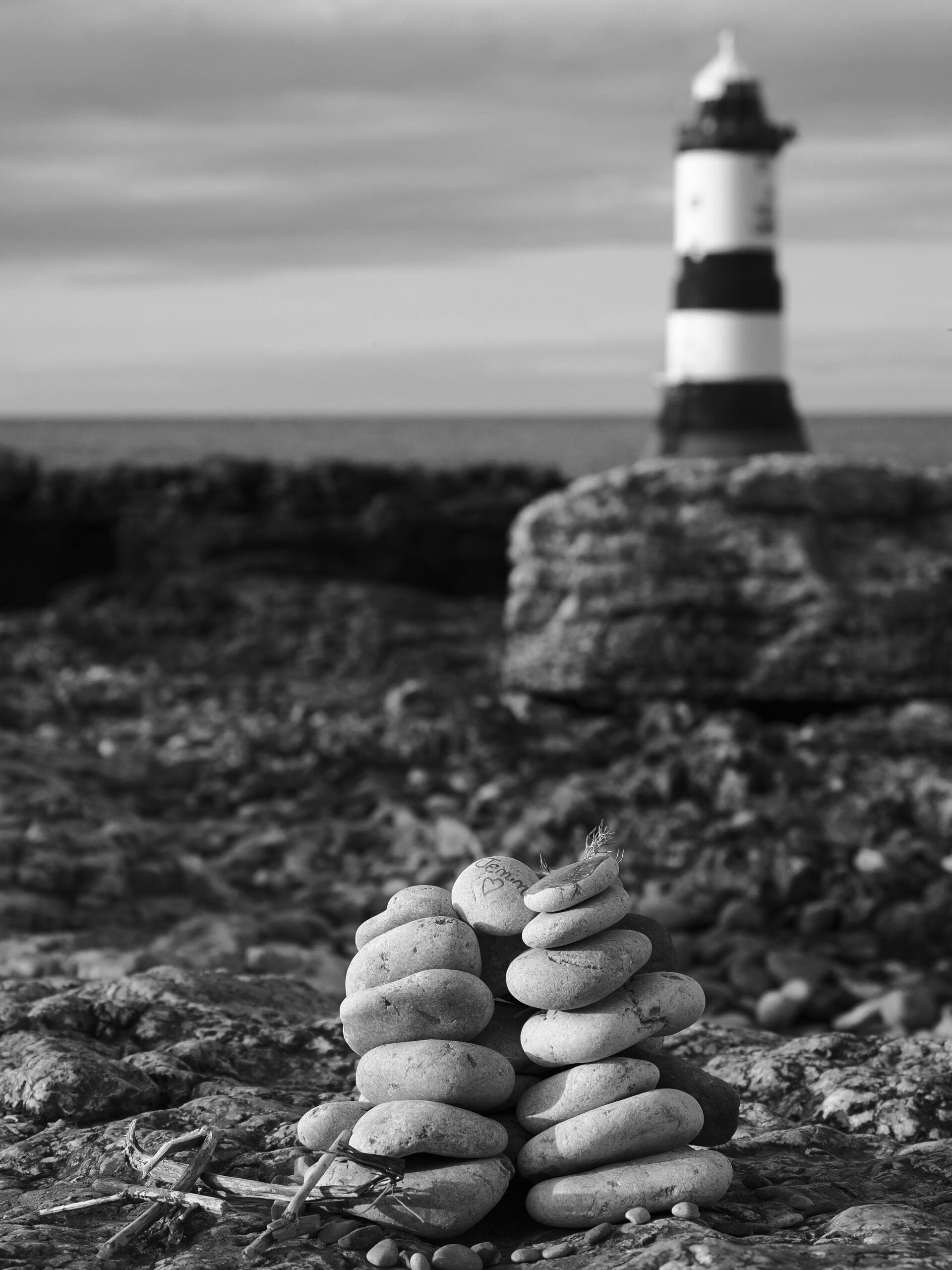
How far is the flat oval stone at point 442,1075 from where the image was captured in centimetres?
288

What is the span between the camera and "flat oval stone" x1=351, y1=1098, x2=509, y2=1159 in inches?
110

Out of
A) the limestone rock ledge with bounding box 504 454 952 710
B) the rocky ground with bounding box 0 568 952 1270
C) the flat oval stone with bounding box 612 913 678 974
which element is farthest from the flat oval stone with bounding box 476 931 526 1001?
the limestone rock ledge with bounding box 504 454 952 710

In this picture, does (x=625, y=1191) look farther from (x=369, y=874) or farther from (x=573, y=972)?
(x=369, y=874)

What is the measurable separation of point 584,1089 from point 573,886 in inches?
15.8

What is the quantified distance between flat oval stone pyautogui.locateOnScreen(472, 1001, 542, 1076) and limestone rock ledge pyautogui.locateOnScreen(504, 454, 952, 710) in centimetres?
835

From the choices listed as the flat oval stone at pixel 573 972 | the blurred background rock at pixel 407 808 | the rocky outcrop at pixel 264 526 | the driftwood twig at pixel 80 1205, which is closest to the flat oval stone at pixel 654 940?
the flat oval stone at pixel 573 972

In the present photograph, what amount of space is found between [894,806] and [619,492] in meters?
3.58

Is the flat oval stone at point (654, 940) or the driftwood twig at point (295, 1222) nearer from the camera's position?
the driftwood twig at point (295, 1222)

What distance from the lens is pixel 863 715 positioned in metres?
11.3

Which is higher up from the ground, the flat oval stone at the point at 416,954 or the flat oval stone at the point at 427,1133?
the flat oval stone at the point at 416,954

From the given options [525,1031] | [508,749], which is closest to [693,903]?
[508,749]

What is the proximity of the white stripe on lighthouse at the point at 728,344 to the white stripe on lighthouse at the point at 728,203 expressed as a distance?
2.96 ft

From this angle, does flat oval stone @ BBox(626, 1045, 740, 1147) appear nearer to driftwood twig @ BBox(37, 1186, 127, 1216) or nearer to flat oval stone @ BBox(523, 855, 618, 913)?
flat oval stone @ BBox(523, 855, 618, 913)

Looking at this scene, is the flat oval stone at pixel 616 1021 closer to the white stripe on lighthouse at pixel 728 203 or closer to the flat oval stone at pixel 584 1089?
the flat oval stone at pixel 584 1089
